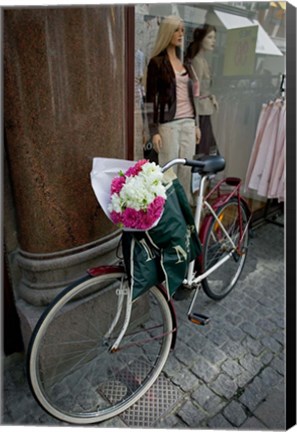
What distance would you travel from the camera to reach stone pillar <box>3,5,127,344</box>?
1.74 metres

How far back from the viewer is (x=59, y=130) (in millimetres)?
1901

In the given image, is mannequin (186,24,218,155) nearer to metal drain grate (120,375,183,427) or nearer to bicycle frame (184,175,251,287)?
bicycle frame (184,175,251,287)

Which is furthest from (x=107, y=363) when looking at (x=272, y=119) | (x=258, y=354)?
(x=272, y=119)

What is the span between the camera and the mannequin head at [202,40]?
342 centimetres

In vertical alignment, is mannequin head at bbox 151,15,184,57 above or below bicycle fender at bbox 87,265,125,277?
above

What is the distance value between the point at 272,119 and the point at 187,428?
3.34 metres

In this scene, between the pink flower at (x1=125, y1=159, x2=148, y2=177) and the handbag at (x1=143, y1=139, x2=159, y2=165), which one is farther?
the handbag at (x1=143, y1=139, x2=159, y2=165)

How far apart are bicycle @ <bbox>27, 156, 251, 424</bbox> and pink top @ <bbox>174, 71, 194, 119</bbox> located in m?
1.15

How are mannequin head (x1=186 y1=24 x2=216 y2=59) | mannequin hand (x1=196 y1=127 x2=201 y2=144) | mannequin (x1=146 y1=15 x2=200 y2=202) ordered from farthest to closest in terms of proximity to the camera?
mannequin hand (x1=196 y1=127 x2=201 y2=144) → mannequin head (x1=186 y1=24 x2=216 y2=59) → mannequin (x1=146 y1=15 x2=200 y2=202)

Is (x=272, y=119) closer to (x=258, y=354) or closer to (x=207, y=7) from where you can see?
(x=207, y=7)

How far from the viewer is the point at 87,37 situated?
187 cm

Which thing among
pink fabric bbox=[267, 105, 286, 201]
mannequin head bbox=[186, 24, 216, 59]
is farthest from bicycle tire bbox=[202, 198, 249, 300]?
mannequin head bbox=[186, 24, 216, 59]

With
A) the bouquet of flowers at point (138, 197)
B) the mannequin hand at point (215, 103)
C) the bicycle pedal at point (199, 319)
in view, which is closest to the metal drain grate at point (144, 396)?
the bicycle pedal at point (199, 319)

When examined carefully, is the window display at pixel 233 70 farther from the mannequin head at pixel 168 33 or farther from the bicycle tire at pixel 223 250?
the bicycle tire at pixel 223 250
